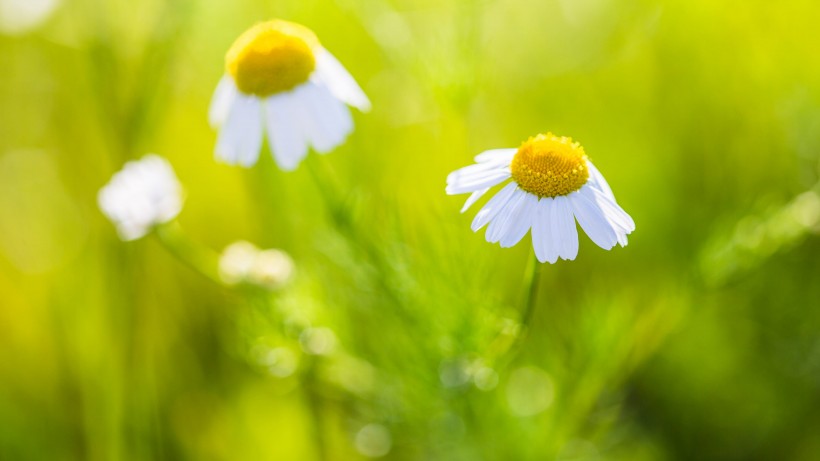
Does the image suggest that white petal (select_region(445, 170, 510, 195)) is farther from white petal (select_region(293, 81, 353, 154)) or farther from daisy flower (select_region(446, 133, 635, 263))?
white petal (select_region(293, 81, 353, 154))

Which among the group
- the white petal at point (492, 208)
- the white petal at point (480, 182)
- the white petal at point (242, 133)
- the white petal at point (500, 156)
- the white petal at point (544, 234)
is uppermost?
the white petal at point (242, 133)

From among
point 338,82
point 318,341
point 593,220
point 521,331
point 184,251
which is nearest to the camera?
point 593,220

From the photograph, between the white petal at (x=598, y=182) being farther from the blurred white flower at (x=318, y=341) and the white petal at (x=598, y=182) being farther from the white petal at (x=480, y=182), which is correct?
the blurred white flower at (x=318, y=341)

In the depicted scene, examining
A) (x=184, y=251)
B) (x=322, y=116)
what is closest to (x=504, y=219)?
(x=322, y=116)

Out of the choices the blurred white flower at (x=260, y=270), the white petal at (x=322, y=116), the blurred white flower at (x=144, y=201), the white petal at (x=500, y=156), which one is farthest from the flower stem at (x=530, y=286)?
the blurred white flower at (x=144, y=201)

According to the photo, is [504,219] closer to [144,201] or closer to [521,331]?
[521,331]
